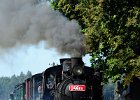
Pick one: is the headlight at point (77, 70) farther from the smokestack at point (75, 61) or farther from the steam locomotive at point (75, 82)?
the smokestack at point (75, 61)

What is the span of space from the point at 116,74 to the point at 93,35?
3.04 metres

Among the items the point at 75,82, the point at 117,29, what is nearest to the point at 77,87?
the point at 75,82

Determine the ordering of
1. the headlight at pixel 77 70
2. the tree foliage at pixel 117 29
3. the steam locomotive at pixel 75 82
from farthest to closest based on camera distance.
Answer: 1. the tree foliage at pixel 117 29
2. the steam locomotive at pixel 75 82
3. the headlight at pixel 77 70

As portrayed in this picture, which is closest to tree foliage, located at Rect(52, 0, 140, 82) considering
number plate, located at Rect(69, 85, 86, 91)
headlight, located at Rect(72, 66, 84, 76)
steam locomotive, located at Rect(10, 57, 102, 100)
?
steam locomotive, located at Rect(10, 57, 102, 100)

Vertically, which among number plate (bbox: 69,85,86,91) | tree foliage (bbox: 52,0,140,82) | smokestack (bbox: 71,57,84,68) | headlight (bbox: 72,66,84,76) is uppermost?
tree foliage (bbox: 52,0,140,82)

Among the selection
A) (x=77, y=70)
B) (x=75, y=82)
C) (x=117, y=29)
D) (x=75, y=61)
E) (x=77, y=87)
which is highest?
(x=117, y=29)

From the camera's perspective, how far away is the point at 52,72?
16.5 metres

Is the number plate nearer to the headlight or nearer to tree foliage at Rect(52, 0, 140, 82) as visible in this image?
the headlight

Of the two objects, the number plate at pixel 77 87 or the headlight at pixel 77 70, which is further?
the number plate at pixel 77 87

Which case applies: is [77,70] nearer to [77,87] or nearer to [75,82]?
[75,82]

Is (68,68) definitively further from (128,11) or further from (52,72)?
(128,11)

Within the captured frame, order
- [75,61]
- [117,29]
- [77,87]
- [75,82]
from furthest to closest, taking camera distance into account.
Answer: [117,29]
[75,82]
[77,87]
[75,61]

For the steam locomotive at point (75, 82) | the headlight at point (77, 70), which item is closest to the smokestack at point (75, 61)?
the steam locomotive at point (75, 82)

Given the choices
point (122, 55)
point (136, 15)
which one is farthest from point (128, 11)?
point (122, 55)
